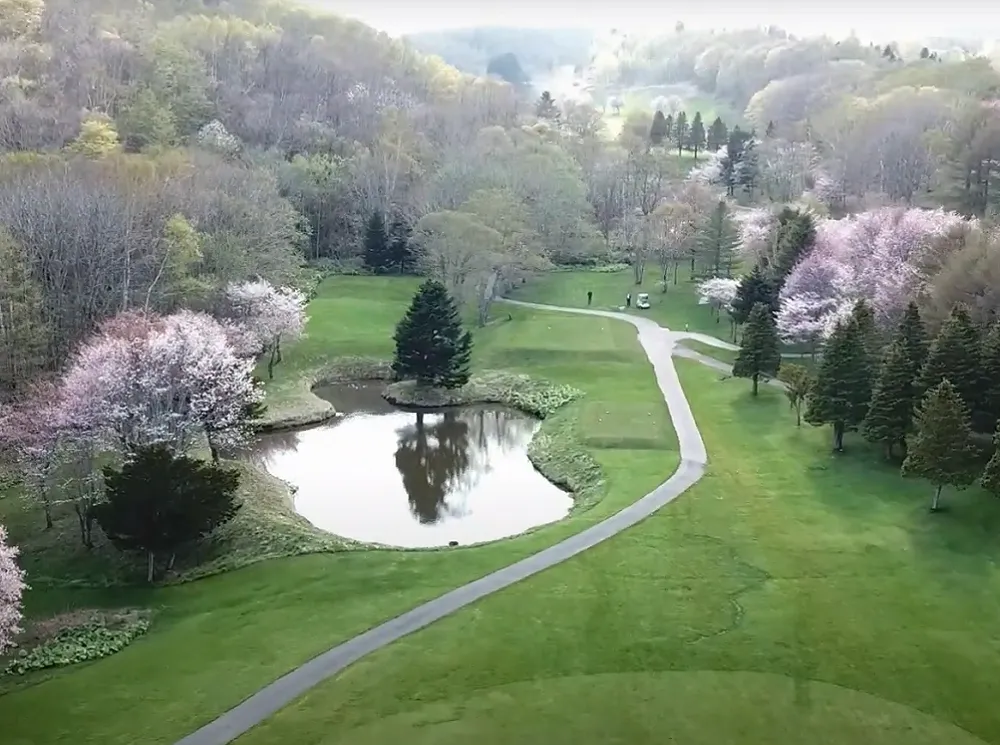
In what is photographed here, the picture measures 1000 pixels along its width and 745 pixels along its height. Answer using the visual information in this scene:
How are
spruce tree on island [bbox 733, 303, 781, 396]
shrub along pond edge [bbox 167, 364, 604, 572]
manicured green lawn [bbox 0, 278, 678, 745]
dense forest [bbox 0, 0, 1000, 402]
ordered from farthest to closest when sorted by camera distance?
1. dense forest [bbox 0, 0, 1000, 402]
2. spruce tree on island [bbox 733, 303, 781, 396]
3. shrub along pond edge [bbox 167, 364, 604, 572]
4. manicured green lawn [bbox 0, 278, 678, 745]

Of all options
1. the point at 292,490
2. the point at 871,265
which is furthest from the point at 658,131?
the point at 292,490

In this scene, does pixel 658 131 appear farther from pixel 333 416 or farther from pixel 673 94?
pixel 333 416

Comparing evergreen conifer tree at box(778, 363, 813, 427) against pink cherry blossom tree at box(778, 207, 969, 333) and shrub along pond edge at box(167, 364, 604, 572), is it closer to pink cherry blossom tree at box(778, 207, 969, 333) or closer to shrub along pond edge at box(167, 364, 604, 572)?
pink cherry blossom tree at box(778, 207, 969, 333)

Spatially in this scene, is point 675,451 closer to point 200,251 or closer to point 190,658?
point 190,658

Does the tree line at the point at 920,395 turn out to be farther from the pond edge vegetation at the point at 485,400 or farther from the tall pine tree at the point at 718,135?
the tall pine tree at the point at 718,135

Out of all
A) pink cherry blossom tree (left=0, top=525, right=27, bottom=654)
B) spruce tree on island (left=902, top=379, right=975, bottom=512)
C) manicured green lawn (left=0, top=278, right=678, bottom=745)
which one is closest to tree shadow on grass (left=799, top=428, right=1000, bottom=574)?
spruce tree on island (left=902, top=379, right=975, bottom=512)
